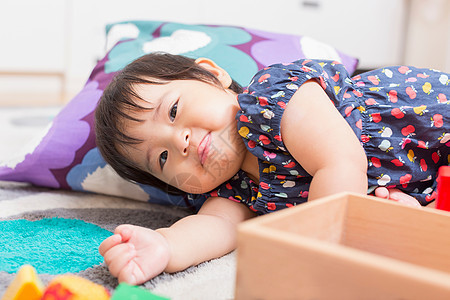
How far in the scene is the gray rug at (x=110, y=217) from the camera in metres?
0.55

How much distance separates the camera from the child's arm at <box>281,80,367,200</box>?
0.62m

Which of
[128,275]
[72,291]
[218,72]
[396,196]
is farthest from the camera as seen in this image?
[218,72]

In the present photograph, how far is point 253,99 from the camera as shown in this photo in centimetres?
73

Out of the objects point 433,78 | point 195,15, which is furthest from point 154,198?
point 195,15

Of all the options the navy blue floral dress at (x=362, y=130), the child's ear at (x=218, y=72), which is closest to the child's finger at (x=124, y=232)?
the navy blue floral dress at (x=362, y=130)

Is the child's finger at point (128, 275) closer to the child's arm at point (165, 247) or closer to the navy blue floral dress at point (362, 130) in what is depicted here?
the child's arm at point (165, 247)

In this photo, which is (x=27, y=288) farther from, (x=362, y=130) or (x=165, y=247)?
(x=362, y=130)

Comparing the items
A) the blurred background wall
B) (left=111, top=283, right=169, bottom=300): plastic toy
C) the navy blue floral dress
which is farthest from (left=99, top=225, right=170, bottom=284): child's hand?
the blurred background wall

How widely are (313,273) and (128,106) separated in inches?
19.7

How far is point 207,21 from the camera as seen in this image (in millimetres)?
2988

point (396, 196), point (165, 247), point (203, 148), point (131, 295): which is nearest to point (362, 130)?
point (396, 196)

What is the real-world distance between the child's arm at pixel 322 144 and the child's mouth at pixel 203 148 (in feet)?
0.39

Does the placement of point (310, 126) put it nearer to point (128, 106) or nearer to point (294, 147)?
point (294, 147)

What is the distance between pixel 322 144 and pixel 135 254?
11.2 inches
